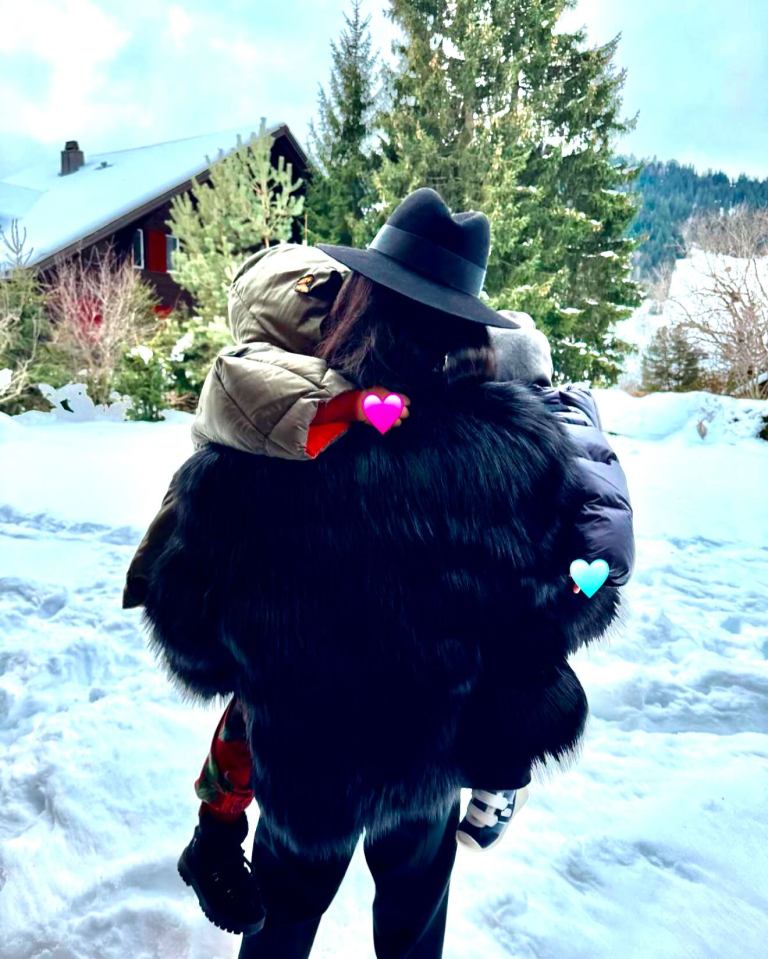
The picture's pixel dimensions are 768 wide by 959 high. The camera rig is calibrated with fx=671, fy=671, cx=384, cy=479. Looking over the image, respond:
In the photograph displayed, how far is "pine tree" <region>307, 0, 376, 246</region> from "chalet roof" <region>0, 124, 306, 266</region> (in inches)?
62.7

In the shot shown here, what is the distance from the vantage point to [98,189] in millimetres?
17422

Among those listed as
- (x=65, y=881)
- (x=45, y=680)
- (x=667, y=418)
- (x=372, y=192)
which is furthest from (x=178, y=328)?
(x=65, y=881)

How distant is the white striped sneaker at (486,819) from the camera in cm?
159

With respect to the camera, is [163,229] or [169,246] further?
[169,246]

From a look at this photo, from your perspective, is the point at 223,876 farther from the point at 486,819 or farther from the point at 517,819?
the point at 517,819

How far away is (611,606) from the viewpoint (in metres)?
1.44

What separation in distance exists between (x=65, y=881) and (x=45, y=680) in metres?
1.15

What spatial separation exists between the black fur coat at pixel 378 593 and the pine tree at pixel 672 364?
14697 millimetres

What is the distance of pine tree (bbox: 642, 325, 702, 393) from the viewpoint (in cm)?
1494

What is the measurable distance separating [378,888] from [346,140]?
50.3 feet

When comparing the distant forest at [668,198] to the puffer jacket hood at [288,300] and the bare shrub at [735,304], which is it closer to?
the bare shrub at [735,304]

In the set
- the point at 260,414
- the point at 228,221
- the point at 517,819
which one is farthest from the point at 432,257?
the point at 228,221

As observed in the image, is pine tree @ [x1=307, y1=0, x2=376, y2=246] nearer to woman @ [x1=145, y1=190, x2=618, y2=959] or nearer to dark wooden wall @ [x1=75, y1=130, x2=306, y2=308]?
dark wooden wall @ [x1=75, y1=130, x2=306, y2=308]

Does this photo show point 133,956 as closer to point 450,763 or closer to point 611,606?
point 450,763
